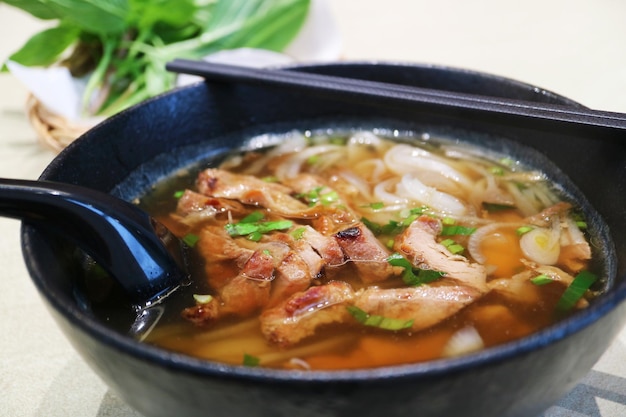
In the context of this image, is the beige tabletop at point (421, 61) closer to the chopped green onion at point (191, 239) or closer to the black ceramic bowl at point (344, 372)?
the black ceramic bowl at point (344, 372)

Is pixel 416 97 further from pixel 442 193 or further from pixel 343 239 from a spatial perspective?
pixel 343 239

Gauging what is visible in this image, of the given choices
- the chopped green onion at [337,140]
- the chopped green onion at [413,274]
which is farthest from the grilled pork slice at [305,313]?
the chopped green onion at [337,140]

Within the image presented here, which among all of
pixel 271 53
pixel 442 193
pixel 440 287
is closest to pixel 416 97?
pixel 442 193

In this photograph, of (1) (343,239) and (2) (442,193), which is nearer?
(1) (343,239)

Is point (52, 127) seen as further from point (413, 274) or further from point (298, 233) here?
point (413, 274)

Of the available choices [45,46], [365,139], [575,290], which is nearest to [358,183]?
[365,139]

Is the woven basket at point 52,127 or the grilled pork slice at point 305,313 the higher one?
the grilled pork slice at point 305,313
